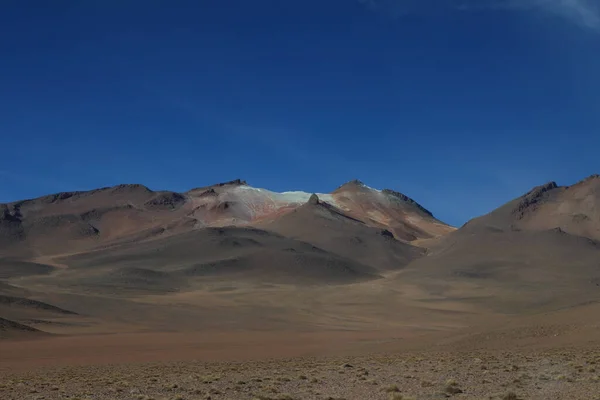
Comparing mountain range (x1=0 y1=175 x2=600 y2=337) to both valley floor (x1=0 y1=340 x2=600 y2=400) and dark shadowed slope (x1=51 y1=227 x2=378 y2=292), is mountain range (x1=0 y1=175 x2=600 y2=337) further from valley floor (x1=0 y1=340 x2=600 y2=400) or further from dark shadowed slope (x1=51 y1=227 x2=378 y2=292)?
valley floor (x1=0 y1=340 x2=600 y2=400)

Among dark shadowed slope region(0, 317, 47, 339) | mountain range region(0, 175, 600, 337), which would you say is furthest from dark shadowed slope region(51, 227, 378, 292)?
dark shadowed slope region(0, 317, 47, 339)

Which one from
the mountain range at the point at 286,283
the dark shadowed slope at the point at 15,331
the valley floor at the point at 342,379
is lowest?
the valley floor at the point at 342,379

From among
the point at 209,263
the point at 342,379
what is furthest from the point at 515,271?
the point at 342,379

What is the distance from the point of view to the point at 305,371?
32281mm

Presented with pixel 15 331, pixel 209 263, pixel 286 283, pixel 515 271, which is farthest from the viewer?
pixel 209 263

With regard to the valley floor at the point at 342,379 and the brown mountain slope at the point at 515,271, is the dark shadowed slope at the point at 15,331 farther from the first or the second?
the brown mountain slope at the point at 515,271

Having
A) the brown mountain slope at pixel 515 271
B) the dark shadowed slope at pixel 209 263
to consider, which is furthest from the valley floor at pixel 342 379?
the dark shadowed slope at pixel 209 263

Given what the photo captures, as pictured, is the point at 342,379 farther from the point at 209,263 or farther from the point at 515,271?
the point at 209,263

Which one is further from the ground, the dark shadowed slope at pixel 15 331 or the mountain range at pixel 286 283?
the mountain range at pixel 286 283

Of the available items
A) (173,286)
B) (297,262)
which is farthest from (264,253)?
(173,286)

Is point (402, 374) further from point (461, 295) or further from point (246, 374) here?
point (461, 295)

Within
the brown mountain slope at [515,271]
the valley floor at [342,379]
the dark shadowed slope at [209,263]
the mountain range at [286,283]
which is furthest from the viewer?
the dark shadowed slope at [209,263]

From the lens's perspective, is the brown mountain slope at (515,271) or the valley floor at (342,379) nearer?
the valley floor at (342,379)

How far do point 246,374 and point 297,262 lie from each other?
441ft
